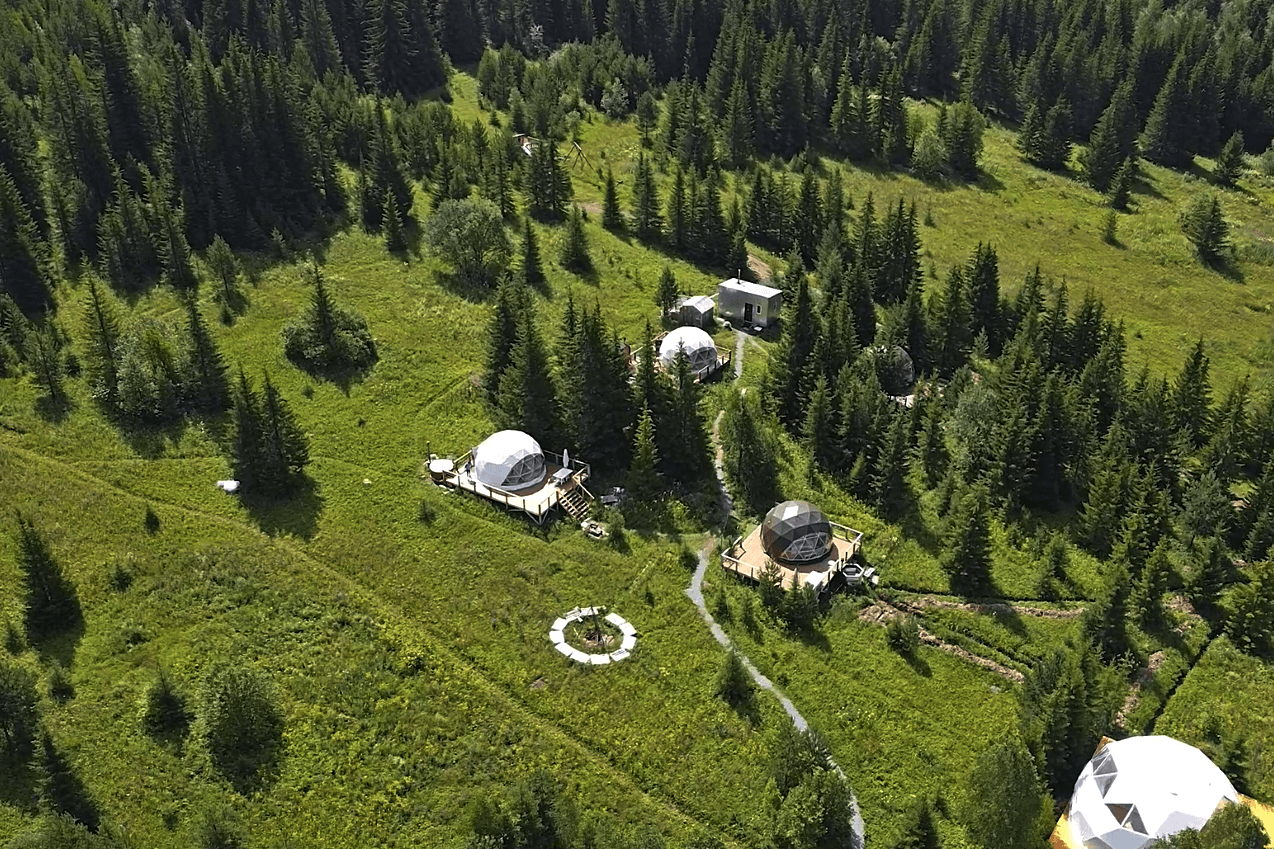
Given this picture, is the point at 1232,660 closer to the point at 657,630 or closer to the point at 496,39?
the point at 657,630

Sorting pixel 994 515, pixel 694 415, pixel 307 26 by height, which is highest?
pixel 307 26

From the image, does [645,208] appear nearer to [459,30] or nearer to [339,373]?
[339,373]

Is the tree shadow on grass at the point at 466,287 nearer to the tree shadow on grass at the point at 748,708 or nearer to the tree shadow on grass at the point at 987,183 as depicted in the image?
the tree shadow on grass at the point at 748,708

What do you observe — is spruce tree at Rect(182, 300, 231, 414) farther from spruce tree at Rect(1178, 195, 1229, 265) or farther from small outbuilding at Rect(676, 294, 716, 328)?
spruce tree at Rect(1178, 195, 1229, 265)

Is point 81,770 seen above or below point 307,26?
below

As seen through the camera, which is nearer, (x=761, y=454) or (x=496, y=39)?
(x=761, y=454)

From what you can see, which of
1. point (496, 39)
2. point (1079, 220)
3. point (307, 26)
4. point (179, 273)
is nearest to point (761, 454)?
point (179, 273)
